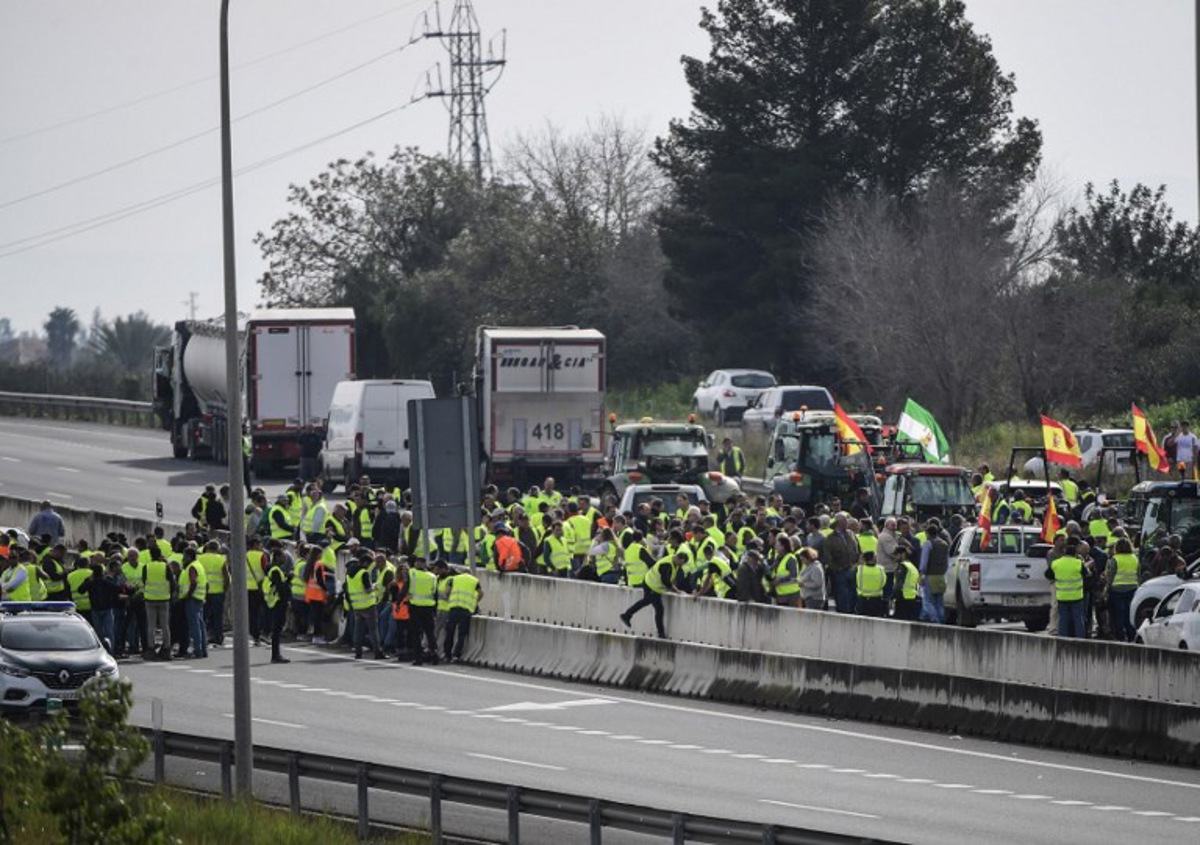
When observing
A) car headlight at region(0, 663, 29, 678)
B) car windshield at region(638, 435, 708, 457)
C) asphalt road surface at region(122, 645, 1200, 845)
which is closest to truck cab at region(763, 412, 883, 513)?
car windshield at region(638, 435, 708, 457)

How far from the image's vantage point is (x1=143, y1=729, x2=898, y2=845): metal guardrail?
16500 millimetres

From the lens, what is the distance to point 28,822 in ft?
66.0

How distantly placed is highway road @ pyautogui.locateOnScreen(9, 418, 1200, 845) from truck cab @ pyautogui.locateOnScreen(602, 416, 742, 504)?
11.8 m

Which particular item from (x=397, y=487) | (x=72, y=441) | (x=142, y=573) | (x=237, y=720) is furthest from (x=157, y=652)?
(x=72, y=441)

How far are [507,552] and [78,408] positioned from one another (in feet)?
172

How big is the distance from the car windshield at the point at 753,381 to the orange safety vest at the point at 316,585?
36.1 metres

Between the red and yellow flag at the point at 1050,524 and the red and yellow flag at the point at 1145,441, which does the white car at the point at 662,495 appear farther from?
the red and yellow flag at the point at 1050,524

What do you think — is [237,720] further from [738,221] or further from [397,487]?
[738,221]

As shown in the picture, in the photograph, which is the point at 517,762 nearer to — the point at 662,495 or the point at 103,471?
the point at 662,495

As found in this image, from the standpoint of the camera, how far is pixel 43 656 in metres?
29.2

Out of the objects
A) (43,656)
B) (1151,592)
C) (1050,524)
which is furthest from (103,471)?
(1151,592)

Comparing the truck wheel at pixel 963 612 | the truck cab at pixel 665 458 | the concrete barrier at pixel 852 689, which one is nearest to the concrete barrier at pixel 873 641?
the concrete barrier at pixel 852 689

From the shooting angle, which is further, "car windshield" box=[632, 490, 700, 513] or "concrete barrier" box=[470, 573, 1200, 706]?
"car windshield" box=[632, 490, 700, 513]

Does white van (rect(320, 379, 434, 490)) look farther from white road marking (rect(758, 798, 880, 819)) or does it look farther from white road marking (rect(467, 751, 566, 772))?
white road marking (rect(758, 798, 880, 819))
